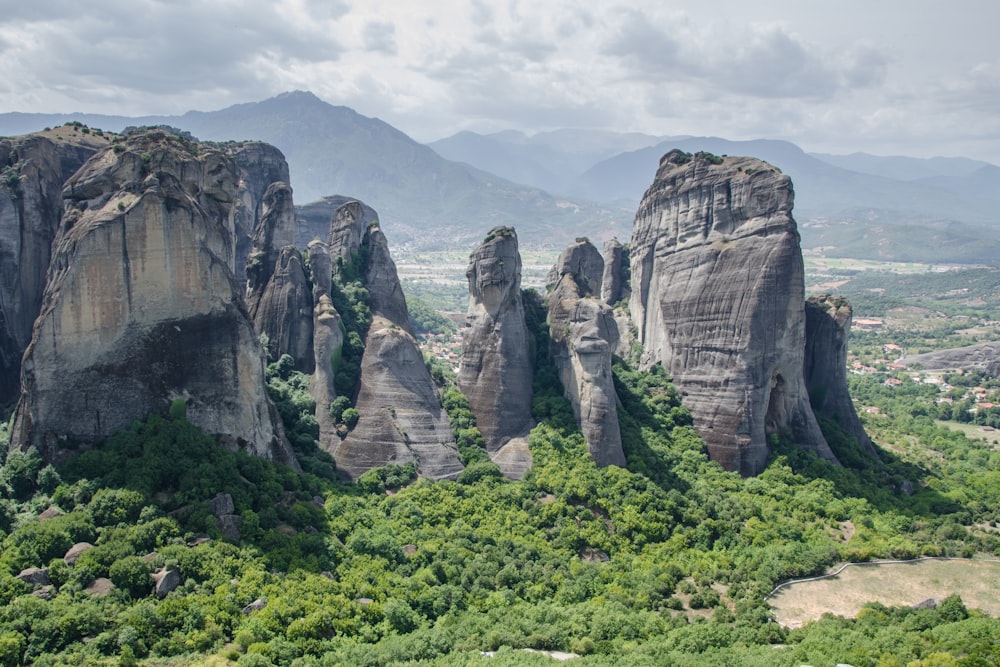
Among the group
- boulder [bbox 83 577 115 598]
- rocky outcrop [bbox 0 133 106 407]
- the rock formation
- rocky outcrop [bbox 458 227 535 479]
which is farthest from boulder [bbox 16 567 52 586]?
rocky outcrop [bbox 458 227 535 479]

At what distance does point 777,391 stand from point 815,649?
22.6 meters

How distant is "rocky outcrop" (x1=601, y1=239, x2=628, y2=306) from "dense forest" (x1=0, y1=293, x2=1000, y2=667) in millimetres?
16616

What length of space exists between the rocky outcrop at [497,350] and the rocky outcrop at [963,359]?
251 feet

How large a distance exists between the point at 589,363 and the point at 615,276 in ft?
74.0

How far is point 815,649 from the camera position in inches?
1056

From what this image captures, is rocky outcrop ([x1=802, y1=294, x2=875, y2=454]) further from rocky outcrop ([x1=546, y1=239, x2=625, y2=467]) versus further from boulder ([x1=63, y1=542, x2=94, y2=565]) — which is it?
boulder ([x1=63, y1=542, x2=94, y2=565])

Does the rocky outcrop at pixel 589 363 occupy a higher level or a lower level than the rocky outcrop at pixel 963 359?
higher

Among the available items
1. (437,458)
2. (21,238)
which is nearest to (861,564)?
(437,458)

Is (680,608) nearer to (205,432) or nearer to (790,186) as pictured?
(205,432)

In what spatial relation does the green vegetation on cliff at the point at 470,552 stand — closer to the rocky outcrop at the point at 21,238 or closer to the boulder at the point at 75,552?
the boulder at the point at 75,552

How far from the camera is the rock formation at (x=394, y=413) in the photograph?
140 feet

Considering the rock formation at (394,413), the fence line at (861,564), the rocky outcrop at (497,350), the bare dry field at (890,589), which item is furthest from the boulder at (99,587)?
the fence line at (861,564)

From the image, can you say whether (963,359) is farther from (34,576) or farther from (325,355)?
(34,576)

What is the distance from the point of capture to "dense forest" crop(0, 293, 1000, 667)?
2619 cm
